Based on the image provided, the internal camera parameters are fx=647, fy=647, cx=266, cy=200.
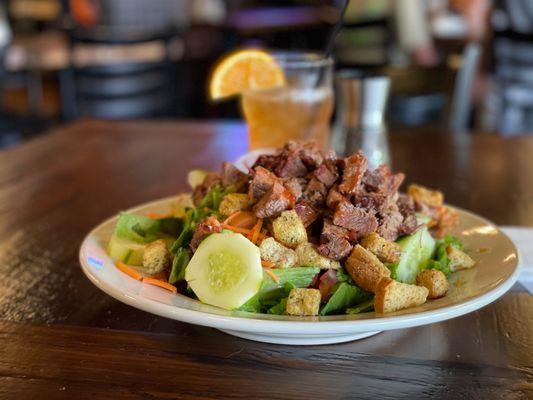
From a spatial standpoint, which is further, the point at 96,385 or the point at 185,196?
the point at 185,196

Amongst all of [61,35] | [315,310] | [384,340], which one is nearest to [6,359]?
[315,310]

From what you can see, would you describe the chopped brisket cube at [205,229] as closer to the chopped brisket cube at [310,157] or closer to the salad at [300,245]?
the salad at [300,245]

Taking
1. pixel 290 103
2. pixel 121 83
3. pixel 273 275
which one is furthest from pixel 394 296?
pixel 121 83

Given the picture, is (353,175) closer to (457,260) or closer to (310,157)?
(310,157)

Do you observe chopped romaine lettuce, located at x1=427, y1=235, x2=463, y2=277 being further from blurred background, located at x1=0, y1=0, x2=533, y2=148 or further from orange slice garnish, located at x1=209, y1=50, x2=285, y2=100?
blurred background, located at x1=0, y1=0, x2=533, y2=148

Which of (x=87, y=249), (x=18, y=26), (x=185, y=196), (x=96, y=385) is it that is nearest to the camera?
(x=96, y=385)

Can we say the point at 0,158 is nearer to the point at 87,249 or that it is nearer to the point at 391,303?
the point at 87,249
